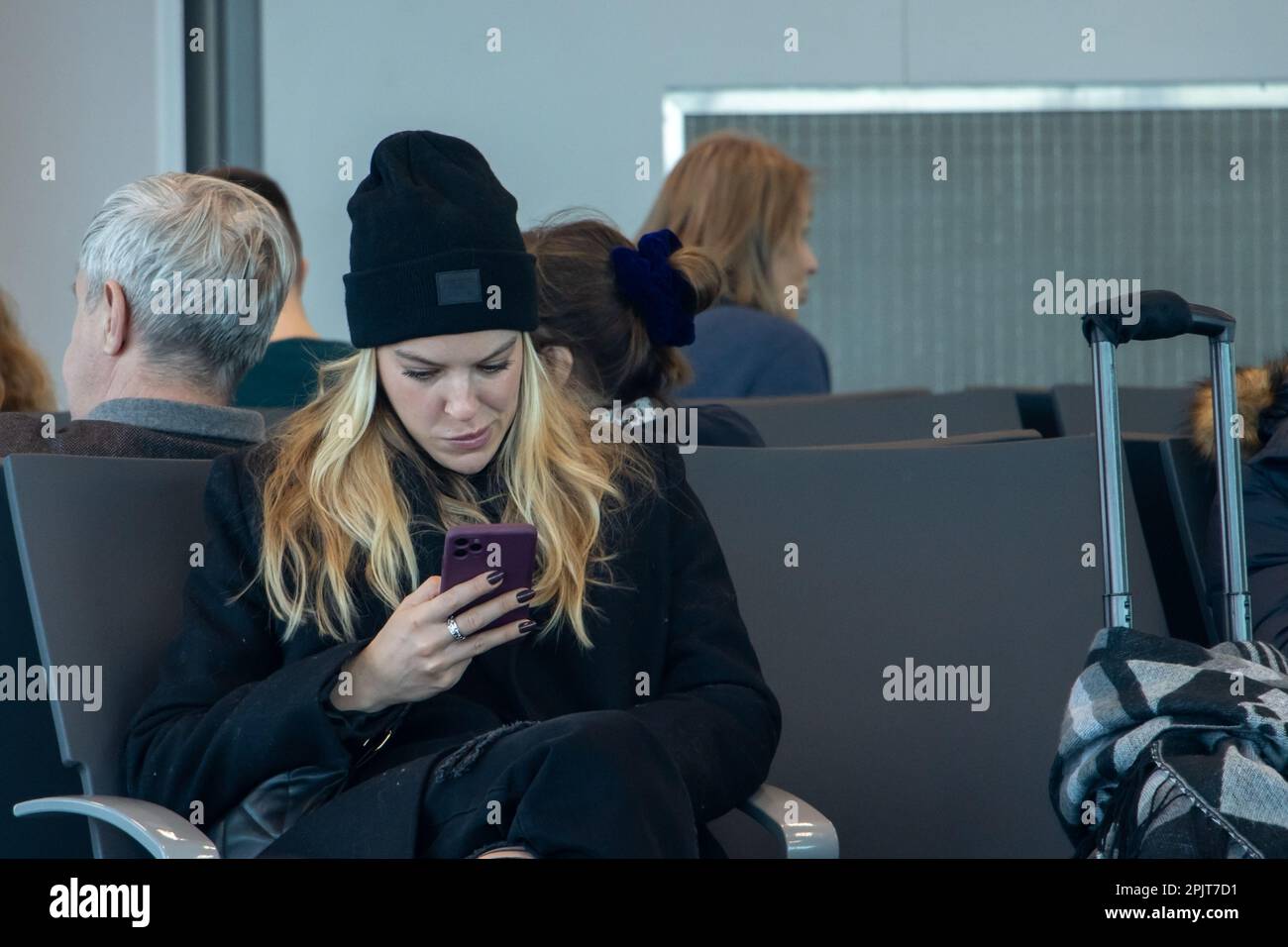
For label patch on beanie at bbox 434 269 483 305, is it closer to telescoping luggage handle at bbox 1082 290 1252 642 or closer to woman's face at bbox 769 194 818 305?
→ telescoping luggage handle at bbox 1082 290 1252 642

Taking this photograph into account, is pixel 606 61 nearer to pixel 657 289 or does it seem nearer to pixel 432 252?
pixel 657 289

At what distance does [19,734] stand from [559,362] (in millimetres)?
892

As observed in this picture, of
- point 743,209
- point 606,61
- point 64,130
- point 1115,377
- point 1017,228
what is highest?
point 606,61

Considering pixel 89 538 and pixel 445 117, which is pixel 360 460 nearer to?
pixel 89 538

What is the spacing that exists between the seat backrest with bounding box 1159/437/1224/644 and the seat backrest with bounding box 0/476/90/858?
5.53ft

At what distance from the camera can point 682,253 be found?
2.54 metres

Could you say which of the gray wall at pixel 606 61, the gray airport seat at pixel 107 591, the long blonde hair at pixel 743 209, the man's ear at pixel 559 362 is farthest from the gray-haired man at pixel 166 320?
the gray wall at pixel 606 61

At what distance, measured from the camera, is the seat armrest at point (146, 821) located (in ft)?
5.63

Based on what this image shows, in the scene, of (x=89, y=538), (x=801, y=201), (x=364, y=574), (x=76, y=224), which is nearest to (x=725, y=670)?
(x=364, y=574)

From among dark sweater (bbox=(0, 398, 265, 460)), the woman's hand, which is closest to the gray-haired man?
dark sweater (bbox=(0, 398, 265, 460))

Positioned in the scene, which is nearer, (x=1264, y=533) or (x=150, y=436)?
(x=150, y=436)

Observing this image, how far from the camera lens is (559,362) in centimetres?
241

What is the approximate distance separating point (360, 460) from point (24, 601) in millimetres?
458

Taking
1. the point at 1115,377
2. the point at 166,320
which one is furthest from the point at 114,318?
the point at 1115,377
